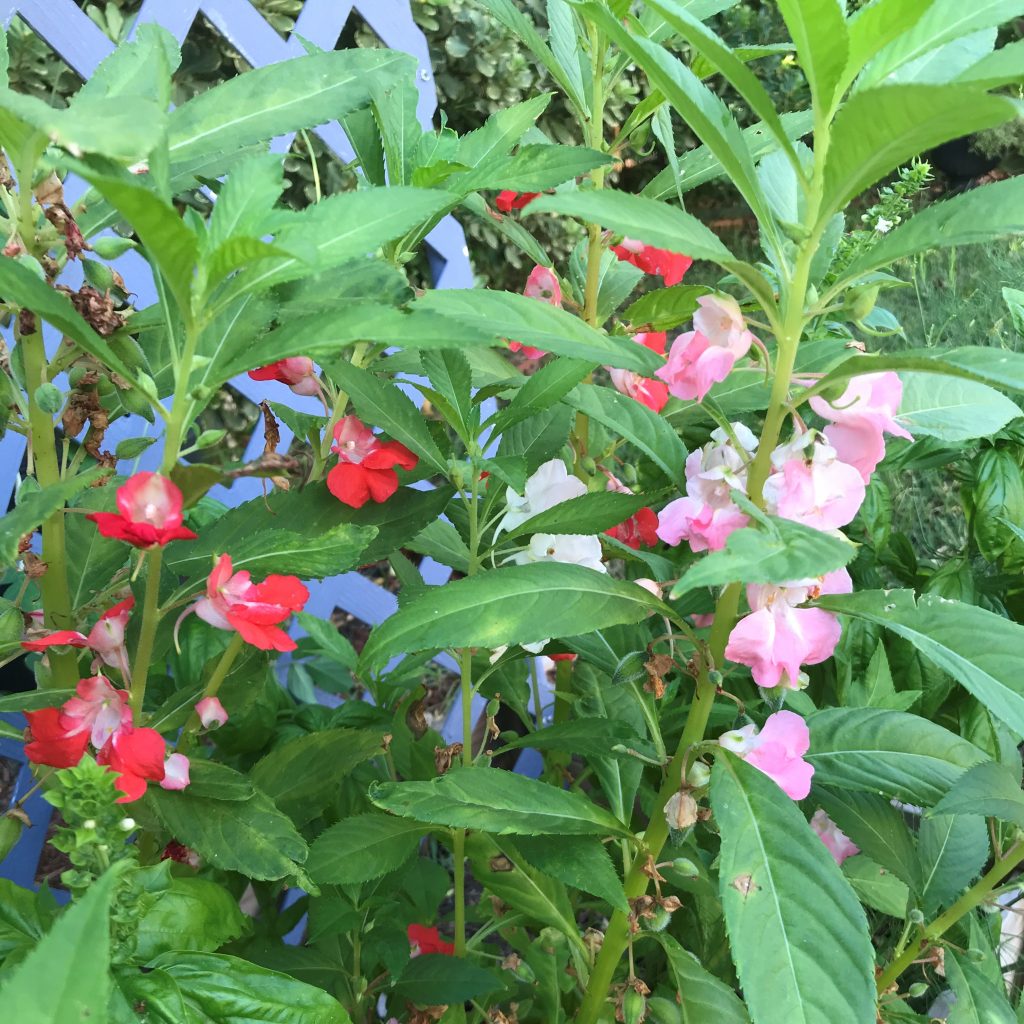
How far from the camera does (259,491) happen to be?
1.44 meters

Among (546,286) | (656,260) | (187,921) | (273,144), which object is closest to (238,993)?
(187,921)

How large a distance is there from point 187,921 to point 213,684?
0.19m

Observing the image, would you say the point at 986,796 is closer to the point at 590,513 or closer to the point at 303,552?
the point at 590,513

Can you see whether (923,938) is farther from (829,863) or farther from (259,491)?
(259,491)

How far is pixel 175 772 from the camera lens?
0.66 meters

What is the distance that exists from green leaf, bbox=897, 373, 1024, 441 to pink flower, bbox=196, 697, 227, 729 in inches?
22.3

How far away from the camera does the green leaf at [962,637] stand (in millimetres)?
542

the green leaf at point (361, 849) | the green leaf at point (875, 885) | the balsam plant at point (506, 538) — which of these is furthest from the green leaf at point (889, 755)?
the green leaf at point (361, 849)

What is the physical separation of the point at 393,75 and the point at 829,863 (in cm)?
62

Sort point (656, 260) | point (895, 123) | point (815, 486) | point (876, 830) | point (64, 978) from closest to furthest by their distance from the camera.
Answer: point (64, 978) → point (895, 123) → point (815, 486) → point (876, 830) → point (656, 260)

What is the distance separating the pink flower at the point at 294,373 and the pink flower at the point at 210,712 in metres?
0.26

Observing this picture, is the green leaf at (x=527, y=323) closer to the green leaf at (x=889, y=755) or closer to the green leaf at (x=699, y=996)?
the green leaf at (x=889, y=755)

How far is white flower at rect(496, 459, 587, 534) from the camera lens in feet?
2.63

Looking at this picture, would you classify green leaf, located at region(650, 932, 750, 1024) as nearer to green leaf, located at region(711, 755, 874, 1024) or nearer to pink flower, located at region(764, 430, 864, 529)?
green leaf, located at region(711, 755, 874, 1024)
